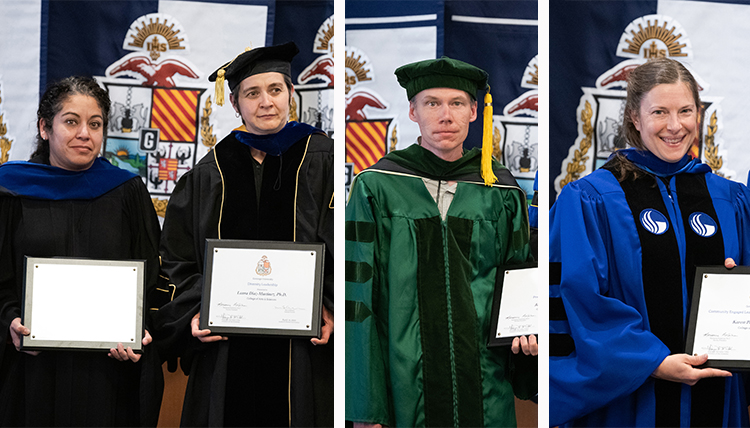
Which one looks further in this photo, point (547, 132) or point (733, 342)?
point (547, 132)

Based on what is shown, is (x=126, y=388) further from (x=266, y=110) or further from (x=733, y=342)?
(x=733, y=342)

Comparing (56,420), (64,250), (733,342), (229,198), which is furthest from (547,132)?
(56,420)

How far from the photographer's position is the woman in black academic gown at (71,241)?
108 inches

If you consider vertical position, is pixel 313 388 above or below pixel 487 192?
below

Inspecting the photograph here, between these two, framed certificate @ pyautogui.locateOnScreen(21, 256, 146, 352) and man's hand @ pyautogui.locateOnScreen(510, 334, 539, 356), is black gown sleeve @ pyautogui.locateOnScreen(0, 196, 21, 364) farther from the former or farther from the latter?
man's hand @ pyautogui.locateOnScreen(510, 334, 539, 356)

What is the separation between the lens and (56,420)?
9.04ft

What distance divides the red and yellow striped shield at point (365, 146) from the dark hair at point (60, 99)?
1.02m

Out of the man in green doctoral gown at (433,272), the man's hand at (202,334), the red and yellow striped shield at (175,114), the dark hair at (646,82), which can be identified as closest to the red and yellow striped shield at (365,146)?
the man in green doctoral gown at (433,272)

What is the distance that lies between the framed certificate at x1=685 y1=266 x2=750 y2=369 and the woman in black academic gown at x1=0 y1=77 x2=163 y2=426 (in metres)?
2.08

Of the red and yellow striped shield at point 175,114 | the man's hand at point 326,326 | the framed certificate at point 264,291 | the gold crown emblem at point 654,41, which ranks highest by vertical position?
the gold crown emblem at point 654,41

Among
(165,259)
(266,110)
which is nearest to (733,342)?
(266,110)

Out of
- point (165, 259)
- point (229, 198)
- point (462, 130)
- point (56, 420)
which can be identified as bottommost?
point (56, 420)

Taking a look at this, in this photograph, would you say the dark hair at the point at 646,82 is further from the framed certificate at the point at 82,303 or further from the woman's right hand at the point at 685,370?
the framed certificate at the point at 82,303

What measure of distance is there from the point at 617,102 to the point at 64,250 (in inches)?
89.1
